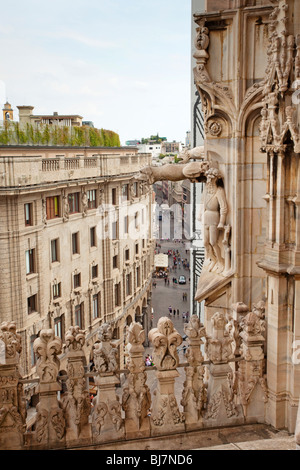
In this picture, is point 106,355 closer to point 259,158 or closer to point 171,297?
point 259,158

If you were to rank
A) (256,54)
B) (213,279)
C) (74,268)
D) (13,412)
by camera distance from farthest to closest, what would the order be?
1. (74,268)
2. (213,279)
3. (256,54)
4. (13,412)

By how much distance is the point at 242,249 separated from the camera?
6.95 metres

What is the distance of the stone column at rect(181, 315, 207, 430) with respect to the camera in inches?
230

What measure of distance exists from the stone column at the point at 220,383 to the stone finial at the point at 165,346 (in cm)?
46

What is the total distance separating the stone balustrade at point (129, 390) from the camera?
5.45 meters

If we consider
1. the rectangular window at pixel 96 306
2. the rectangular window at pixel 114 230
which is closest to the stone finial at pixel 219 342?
the rectangular window at pixel 96 306

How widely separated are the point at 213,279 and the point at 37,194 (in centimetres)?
2206

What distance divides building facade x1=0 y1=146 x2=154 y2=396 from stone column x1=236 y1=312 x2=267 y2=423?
15.0 metres

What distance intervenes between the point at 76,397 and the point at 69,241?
27.3m

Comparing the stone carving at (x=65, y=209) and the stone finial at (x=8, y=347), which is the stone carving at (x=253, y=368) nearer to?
the stone finial at (x=8, y=347)

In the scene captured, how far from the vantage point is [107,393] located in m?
5.66
